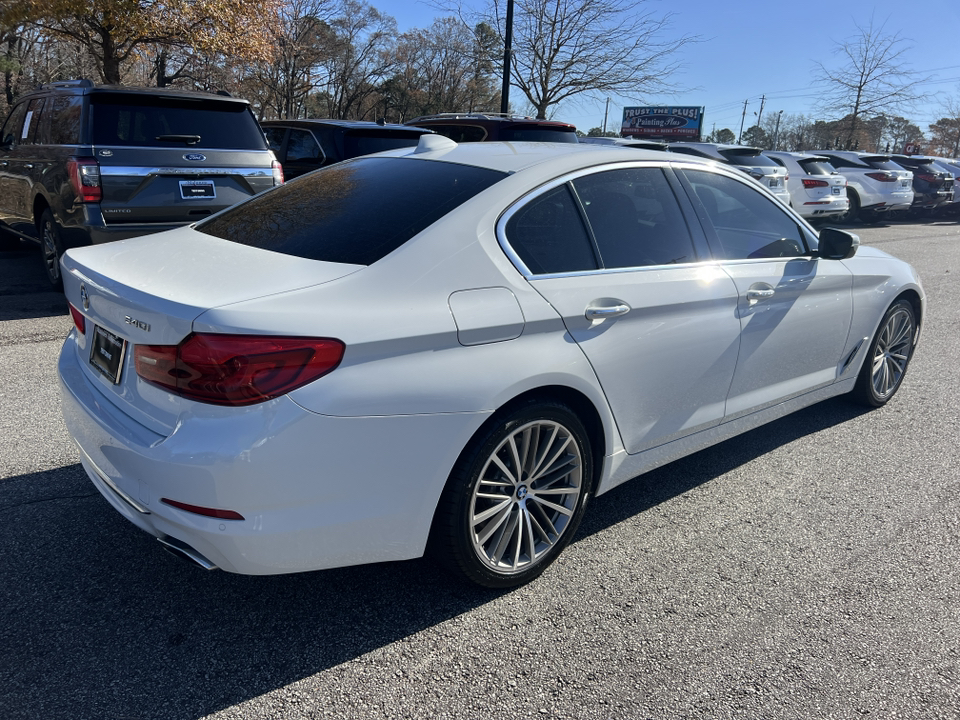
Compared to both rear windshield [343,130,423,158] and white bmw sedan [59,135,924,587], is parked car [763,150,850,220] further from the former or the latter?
white bmw sedan [59,135,924,587]

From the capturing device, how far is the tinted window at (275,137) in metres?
9.40

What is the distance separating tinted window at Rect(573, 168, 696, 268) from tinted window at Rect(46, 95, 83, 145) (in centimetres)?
484

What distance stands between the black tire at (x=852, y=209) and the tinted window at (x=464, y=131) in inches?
453

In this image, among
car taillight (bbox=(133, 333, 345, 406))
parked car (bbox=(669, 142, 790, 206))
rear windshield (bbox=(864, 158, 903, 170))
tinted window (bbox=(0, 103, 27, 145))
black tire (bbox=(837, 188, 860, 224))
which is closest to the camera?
car taillight (bbox=(133, 333, 345, 406))

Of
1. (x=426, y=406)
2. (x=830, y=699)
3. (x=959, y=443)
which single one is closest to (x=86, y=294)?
(x=426, y=406)

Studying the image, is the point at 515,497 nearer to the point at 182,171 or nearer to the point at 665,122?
the point at 182,171

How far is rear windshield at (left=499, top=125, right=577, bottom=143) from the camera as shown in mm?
10070

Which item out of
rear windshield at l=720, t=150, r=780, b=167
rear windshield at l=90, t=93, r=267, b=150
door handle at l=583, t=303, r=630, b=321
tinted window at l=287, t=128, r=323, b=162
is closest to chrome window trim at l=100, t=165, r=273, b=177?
rear windshield at l=90, t=93, r=267, b=150

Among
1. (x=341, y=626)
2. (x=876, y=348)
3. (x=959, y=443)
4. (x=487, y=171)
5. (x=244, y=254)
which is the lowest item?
(x=341, y=626)

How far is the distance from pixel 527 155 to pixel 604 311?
793 mm

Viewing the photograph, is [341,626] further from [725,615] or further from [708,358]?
[708,358]

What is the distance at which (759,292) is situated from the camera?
145 inches

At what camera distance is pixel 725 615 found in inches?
113

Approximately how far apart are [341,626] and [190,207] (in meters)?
4.71
